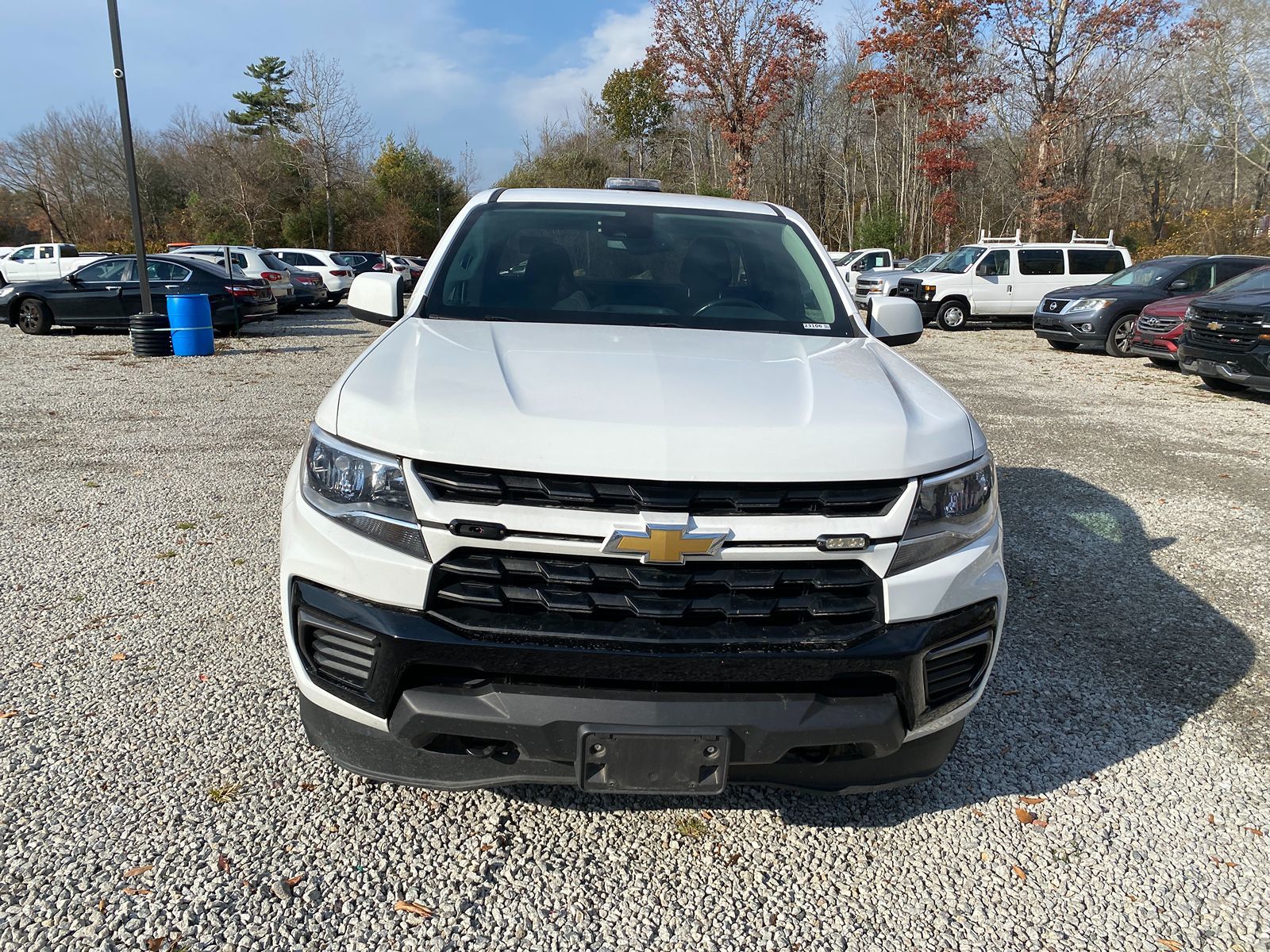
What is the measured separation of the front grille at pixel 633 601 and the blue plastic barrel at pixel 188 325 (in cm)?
1264

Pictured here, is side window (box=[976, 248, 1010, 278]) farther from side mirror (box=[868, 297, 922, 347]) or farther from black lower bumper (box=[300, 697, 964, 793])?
black lower bumper (box=[300, 697, 964, 793])

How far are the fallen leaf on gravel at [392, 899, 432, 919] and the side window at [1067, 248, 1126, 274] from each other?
20186mm

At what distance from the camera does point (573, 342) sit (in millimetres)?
2666

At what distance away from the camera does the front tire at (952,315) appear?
62.4 ft

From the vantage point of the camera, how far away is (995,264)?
1888 centimetres

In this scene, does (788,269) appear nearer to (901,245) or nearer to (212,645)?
(212,645)

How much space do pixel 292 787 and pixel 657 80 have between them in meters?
44.0

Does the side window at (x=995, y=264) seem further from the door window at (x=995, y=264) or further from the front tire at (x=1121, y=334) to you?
the front tire at (x=1121, y=334)

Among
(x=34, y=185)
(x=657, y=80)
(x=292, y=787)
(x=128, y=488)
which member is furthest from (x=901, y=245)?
(x=34, y=185)

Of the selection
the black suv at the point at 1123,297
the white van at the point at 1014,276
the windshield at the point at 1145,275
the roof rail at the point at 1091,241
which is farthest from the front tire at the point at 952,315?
the windshield at the point at 1145,275

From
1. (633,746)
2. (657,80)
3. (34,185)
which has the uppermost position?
(657,80)

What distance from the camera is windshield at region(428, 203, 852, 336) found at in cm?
313

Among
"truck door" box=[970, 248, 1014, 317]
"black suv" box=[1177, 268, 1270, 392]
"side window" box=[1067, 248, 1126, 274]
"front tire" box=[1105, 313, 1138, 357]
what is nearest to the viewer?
"black suv" box=[1177, 268, 1270, 392]

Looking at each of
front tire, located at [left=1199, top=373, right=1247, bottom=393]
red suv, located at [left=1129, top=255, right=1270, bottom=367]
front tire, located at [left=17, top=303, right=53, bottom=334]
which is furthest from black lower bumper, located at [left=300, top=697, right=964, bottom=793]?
front tire, located at [left=17, top=303, right=53, bottom=334]
